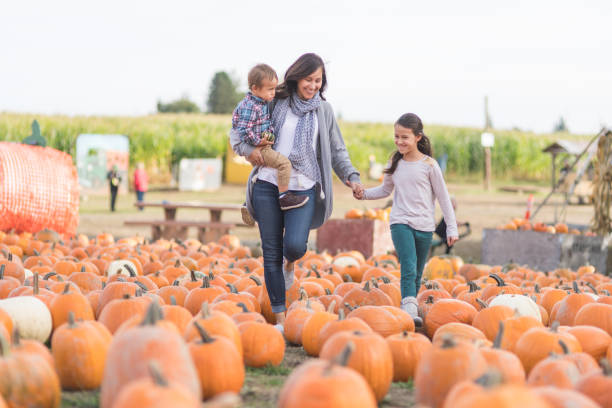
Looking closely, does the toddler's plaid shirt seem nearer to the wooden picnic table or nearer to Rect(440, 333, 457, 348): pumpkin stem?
Rect(440, 333, 457, 348): pumpkin stem

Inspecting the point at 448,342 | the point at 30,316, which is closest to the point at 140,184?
the point at 30,316

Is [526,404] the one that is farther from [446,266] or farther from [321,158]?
[446,266]

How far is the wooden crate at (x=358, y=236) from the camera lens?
1057 centimetres

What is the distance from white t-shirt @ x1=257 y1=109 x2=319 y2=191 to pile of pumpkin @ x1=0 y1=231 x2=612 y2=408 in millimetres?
687

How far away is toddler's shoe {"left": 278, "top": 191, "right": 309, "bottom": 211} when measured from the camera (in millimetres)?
4238

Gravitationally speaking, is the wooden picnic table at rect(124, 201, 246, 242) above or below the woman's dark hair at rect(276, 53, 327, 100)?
below

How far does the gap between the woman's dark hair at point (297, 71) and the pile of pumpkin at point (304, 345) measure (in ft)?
4.03

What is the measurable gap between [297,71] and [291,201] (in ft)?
2.45

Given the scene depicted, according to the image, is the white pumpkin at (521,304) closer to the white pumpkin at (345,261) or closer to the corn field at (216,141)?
the white pumpkin at (345,261)

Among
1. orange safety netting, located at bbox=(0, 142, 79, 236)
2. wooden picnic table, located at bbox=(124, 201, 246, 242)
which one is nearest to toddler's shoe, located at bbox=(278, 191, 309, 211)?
orange safety netting, located at bbox=(0, 142, 79, 236)

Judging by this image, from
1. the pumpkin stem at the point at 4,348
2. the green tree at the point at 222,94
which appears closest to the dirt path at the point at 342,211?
the pumpkin stem at the point at 4,348

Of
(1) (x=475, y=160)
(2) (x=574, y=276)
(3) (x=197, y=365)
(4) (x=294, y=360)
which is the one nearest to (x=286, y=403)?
(3) (x=197, y=365)

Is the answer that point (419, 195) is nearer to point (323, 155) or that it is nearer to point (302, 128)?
point (323, 155)

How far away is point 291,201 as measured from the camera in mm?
4234
